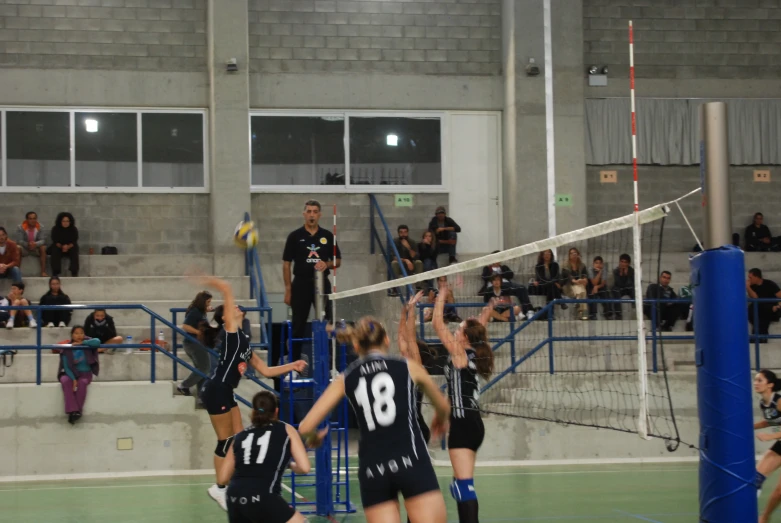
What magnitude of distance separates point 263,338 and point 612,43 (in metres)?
10.2

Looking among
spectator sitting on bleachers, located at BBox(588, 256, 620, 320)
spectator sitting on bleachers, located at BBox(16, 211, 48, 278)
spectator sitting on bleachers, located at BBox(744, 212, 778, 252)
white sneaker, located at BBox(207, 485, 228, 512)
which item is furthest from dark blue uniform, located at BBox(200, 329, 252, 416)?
spectator sitting on bleachers, located at BBox(744, 212, 778, 252)

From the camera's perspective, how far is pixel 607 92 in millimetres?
19984

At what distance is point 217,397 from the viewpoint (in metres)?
9.69

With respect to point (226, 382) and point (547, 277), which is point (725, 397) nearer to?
point (226, 382)

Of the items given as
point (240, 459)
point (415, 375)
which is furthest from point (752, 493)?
point (240, 459)

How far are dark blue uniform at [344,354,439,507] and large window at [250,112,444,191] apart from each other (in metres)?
14.0

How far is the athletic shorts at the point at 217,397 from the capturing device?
31.7ft

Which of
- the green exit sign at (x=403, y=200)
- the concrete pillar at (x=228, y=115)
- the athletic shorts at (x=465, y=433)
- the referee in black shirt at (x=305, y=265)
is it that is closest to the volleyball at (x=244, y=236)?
the referee in black shirt at (x=305, y=265)

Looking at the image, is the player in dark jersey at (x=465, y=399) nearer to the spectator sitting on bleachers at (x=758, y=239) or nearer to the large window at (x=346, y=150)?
the large window at (x=346, y=150)

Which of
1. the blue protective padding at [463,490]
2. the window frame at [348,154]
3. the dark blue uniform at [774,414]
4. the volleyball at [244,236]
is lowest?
the blue protective padding at [463,490]

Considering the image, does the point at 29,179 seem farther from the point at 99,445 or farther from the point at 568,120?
the point at 568,120

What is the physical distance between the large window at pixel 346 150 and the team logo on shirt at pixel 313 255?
7828mm

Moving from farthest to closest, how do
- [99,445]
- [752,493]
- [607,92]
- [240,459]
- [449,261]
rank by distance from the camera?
[607,92] → [449,261] → [99,445] → [240,459] → [752,493]

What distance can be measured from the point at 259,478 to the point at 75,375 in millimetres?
7628
